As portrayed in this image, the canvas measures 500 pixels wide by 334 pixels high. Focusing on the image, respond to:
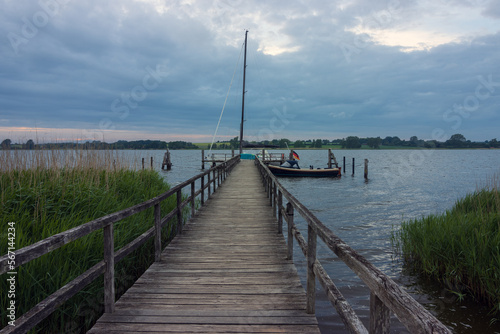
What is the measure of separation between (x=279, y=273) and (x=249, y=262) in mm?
644

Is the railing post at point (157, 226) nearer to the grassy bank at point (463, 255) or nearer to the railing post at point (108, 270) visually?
the railing post at point (108, 270)

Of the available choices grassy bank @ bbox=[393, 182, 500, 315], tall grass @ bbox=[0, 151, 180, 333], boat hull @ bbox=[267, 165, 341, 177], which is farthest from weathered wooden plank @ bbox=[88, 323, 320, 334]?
boat hull @ bbox=[267, 165, 341, 177]

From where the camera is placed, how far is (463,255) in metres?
5.91

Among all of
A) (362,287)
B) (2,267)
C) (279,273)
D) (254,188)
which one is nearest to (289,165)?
(254,188)

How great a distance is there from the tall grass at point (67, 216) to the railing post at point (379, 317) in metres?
3.37

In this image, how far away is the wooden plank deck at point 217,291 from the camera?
3.07 metres

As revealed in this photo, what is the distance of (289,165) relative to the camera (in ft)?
112

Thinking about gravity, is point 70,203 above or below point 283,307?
above

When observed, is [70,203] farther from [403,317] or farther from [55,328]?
[403,317]

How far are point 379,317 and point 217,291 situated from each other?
252 centimetres

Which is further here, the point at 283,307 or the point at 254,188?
the point at 254,188

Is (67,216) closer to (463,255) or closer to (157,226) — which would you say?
(157,226)

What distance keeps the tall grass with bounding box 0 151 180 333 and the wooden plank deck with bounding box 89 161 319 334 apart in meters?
0.75

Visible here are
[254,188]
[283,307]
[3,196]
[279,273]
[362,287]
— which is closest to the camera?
[283,307]
